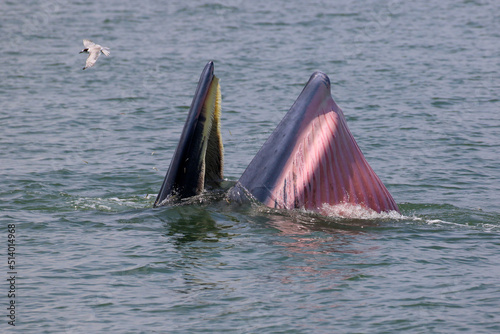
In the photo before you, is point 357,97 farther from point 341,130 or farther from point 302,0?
point 302,0

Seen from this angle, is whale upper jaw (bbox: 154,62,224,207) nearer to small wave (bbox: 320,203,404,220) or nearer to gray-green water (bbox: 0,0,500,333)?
gray-green water (bbox: 0,0,500,333)

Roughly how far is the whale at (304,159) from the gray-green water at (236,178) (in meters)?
0.46

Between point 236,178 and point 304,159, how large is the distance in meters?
4.84

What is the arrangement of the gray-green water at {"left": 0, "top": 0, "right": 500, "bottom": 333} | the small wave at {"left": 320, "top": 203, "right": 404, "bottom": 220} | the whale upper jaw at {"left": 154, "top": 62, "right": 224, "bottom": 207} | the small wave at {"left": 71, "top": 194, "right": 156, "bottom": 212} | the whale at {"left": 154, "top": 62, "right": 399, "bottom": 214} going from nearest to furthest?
the gray-green water at {"left": 0, "top": 0, "right": 500, "bottom": 333} < the whale at {"left": 154, "top": 62, "right": 399, "bottom": 214} < the small wave at {"left": 320, "top": 203, "right": 404, "bottom": 220} < the whale upper jaw at {"left": 154, "top": 62, "right": 224, "bottom": 207} < the small wave at {"left": 71, "top": 194, "right": 156, "bottom": 212}

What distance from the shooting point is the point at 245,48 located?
29.5m

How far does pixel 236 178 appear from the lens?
15195mm

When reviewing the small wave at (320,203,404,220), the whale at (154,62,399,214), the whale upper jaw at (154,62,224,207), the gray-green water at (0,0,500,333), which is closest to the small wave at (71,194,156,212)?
the gray-green water at (0,0,500,333)

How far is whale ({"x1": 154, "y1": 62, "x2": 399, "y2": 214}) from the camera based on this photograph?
1047 centimetres

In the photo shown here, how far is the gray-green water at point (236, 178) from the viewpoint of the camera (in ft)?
30.0

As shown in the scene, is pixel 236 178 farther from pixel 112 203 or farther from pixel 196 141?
pixel 196 141

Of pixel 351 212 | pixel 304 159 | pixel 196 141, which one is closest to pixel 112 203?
pixel 196 141

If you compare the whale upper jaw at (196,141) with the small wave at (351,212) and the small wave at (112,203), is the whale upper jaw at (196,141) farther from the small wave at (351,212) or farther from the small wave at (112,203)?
the small wave at (112,203)

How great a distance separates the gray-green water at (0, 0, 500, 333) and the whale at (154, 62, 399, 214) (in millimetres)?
458

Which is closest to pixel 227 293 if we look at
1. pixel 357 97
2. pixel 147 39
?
pixel 357 97
